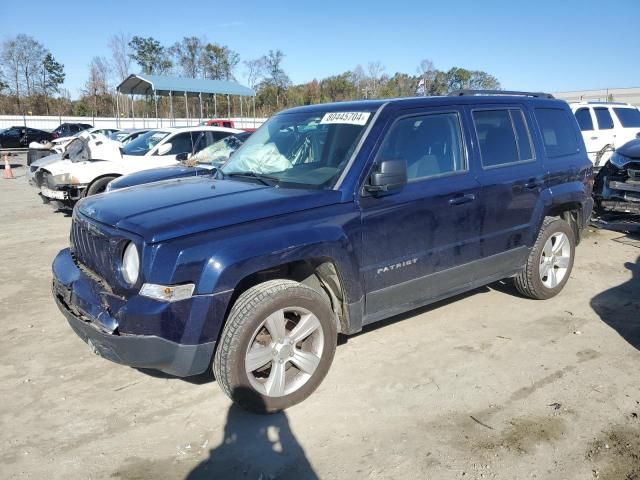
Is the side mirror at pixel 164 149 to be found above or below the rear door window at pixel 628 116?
below

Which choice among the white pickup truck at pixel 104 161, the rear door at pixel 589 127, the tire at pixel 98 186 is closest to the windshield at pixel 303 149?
the white pickup truck at pixel 104 161

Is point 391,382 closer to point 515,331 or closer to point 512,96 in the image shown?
point 515,331

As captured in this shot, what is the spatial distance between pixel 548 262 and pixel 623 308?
828 millimetres

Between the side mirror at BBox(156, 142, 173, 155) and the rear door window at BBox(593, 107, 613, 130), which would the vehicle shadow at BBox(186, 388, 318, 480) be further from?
the rear door window at BBox(593, 107, 613, 130)

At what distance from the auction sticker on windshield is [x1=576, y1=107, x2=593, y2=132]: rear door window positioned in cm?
1058

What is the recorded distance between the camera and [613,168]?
8164 mm

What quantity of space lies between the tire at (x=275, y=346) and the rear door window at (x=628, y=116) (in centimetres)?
1297

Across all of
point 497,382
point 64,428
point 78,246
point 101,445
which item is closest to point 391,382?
point 497,382

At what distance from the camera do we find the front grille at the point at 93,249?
313 centimetres

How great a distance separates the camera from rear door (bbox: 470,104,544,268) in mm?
4332

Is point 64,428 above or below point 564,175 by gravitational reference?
below

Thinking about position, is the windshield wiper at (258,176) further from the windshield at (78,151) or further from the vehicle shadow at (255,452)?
the windshield at (78,151)

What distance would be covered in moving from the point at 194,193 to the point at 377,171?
1306mm

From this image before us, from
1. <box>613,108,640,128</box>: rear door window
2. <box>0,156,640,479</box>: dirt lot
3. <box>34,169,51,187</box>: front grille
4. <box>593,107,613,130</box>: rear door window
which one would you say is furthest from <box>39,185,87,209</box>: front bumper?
<box>613,108,640,128</box>: rear door window
